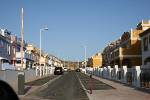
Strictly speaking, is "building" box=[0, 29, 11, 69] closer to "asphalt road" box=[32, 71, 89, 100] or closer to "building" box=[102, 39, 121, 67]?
"building" box=[102, 39, 121, 67]

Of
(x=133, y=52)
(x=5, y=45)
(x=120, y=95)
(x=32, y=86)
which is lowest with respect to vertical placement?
(x=32, y=86)

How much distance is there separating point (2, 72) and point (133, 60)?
53626mm

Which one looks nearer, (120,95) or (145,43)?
(120,95)

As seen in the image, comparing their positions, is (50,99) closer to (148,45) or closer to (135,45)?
(148,45)

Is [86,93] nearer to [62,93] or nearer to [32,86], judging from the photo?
[62,93]

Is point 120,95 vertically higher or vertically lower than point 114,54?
lower

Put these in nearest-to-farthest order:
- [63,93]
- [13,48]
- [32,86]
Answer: [63,93] → [32,86] → [13,48]

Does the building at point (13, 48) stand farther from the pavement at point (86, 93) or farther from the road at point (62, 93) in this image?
the road at point (62, 93)

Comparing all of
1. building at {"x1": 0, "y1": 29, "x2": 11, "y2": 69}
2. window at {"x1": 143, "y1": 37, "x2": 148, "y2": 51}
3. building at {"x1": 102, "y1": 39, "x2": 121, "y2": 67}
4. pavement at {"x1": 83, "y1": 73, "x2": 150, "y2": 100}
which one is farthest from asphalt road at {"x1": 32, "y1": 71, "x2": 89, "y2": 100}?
building at {"x1": 102, "y1": 39, "x2": 121, "y2": 67}

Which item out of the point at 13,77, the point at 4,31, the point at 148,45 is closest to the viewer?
the point at 13,77

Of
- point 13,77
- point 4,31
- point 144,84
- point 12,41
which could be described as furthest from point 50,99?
point 12,41

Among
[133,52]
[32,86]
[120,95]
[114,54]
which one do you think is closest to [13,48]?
[133,52]

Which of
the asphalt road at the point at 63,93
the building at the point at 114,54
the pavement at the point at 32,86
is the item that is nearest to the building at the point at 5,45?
the pavement at the point at 32,86

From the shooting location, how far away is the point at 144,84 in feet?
104
